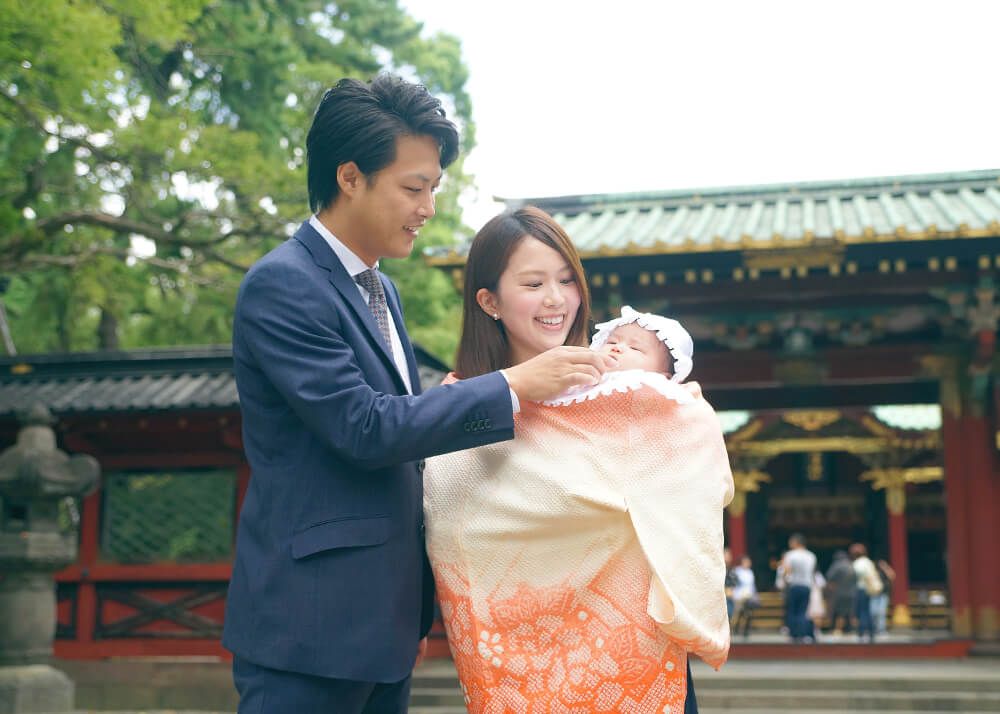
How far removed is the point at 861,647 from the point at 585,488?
9.58 meters

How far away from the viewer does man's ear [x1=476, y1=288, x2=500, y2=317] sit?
2633mm

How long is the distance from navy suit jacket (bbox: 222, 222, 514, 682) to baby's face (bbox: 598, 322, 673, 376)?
0.44 m

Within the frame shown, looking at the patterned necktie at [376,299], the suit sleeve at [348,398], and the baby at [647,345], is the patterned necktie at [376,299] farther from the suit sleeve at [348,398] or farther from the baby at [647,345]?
the baby at [647,345]

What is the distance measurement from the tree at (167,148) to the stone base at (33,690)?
132 inches

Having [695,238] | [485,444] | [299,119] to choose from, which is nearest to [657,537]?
[485,444]

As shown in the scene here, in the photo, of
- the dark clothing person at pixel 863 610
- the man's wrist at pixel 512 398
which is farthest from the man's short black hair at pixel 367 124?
the dark clothing person at pixel 863 610

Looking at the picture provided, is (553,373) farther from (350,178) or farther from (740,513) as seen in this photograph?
(740,513)

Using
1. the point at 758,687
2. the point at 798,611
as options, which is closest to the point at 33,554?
the point at 758,687

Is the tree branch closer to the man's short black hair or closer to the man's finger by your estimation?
the man's short black hair

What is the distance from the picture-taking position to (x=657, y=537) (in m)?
2.21

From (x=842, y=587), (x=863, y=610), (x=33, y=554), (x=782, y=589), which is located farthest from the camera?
(x=782, y=589)

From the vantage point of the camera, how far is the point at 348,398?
7.04 feet

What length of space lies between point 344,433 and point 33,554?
6.70m

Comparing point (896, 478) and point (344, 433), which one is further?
point (896, 478)
